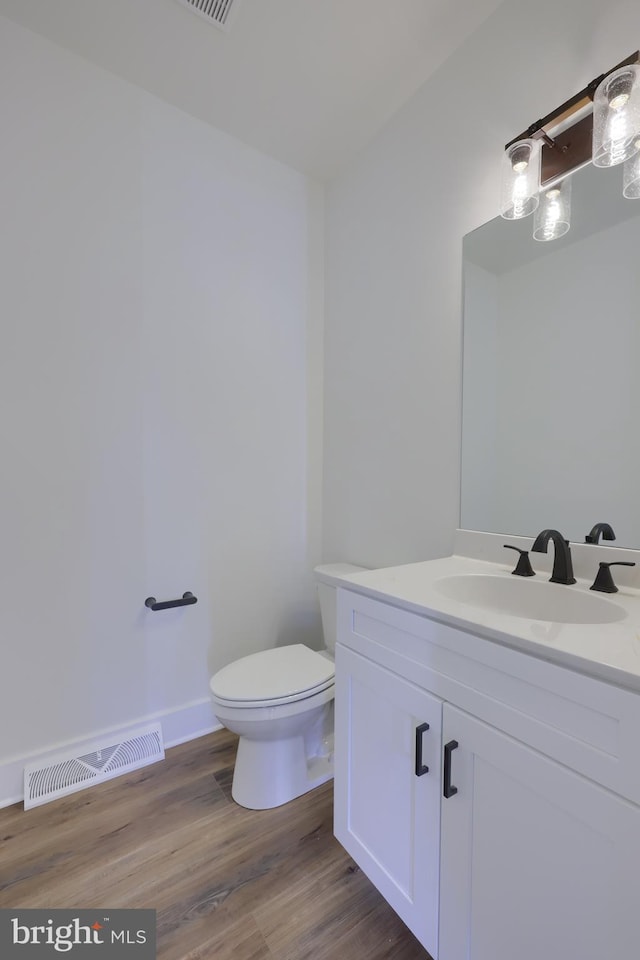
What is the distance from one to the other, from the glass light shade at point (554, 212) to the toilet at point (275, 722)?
1584 mm

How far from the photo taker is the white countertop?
60 cm

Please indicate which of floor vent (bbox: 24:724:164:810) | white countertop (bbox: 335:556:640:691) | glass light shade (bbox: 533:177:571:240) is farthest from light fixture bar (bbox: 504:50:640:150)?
floor vent (bbox: 24:724:164:810)

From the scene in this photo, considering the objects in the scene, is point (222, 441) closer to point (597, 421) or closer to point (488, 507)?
point (488, 507)

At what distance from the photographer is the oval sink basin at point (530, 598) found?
93 centimetres

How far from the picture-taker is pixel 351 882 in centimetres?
113

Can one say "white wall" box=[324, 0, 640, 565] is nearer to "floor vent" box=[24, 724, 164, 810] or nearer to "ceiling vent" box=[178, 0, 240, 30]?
"ceiling vent" box=[178, 0, 240, 30]

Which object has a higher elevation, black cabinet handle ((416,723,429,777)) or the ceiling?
the ceiling

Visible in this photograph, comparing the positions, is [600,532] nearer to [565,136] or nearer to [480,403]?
[480,403]

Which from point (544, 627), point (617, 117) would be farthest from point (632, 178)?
point (544, 627)

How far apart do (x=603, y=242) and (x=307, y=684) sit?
1.59 metres

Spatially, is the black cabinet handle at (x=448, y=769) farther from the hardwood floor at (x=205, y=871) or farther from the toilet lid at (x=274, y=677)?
the toilet lid at (x=274, y=677)

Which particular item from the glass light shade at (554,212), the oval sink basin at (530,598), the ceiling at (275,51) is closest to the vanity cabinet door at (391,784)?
the oval sink basin at (530,598)

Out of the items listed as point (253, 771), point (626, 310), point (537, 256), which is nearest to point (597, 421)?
point (626, 310)

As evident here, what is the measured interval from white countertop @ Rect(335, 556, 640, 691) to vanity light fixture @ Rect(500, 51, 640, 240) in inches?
40.4
